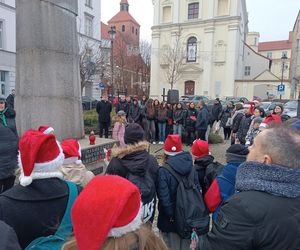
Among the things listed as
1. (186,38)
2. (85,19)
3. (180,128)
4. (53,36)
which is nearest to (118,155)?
(53,36)

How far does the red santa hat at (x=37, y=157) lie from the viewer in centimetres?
188

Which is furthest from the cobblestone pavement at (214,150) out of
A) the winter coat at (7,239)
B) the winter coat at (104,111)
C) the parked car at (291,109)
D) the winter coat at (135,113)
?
the parked car at (291,109)

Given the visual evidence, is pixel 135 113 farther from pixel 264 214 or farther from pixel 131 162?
pixel 264 214

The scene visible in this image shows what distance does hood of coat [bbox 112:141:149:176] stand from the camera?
2.86m

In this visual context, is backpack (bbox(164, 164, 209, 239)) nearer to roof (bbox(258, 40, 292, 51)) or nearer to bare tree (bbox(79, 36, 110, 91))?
bare tree (bbox(79, 36, 110, 91))

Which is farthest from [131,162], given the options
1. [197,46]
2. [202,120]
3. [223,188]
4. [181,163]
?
[197,46]

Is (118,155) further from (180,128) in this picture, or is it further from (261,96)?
(261,96)

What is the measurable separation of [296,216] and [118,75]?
107 feet

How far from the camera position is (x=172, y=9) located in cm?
4250

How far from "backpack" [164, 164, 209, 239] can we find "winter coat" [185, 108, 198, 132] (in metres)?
8.23

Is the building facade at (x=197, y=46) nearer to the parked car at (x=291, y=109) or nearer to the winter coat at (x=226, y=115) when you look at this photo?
the parked car at (x=291, y=109)

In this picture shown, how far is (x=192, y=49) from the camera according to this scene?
4234 centimetres

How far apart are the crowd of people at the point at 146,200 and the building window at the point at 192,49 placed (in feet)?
134

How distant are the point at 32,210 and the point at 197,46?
42.5 metres
